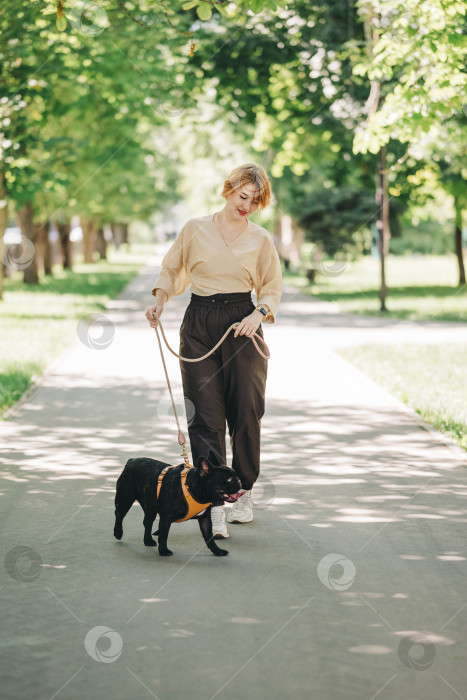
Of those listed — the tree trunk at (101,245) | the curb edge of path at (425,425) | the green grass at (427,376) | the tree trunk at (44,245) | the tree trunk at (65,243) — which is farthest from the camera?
the tree trunk at (101,245)

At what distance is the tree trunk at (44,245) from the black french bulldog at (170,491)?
29.6 metres

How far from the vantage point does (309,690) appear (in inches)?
150

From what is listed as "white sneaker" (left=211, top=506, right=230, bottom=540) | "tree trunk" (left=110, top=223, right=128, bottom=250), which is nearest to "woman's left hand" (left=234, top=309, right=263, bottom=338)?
"white sneaker" (left=211, top=506, right=230, bottom=540)

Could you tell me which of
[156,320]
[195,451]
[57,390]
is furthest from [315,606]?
[57,390]

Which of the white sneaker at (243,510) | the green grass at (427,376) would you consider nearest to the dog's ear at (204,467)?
the white sneaker at (243,510)

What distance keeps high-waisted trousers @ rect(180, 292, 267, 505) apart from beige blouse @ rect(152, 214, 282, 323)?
0.09 metres

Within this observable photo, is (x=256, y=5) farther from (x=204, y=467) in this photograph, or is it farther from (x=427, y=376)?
(x=427, y=376)

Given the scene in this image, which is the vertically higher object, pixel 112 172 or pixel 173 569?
pixel 112 172

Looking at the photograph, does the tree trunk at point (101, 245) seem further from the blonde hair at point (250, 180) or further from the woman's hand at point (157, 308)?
the blonde hair at point (250, 180)

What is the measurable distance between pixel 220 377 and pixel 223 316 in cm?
37

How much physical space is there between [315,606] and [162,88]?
21370 millimetres

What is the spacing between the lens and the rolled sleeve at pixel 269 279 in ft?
19.5

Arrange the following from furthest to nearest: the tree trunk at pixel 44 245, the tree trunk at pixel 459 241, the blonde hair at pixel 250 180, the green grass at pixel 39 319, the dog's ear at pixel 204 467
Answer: the tree trunk at pixel 44 245, the tree trunk at pixel 459 241, the green grass at pixel 39 319, the blonde hair at pixel 250 180, the dog's ear at pixel 204 467

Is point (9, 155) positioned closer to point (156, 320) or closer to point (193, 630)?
point (156, 320)
